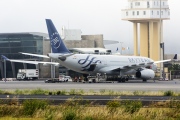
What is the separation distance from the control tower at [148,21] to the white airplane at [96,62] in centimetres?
3425

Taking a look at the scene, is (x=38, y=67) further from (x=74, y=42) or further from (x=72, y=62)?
(x=72, y=62)

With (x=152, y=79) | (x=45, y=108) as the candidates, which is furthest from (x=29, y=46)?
(x=45, y=108)

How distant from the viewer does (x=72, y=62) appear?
278ft

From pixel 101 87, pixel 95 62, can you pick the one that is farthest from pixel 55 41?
pixel 101 87

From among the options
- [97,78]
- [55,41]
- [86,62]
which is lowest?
[97,78]

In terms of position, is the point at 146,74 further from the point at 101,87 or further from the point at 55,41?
the point at 101,87

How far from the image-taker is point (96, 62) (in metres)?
88.1

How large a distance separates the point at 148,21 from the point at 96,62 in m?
45.3

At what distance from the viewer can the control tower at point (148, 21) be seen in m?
130

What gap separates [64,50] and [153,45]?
53666mm

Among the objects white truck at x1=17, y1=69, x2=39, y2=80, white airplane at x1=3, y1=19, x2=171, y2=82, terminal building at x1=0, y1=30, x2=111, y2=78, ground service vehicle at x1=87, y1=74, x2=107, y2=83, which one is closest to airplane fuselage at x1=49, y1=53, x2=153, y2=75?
white airplane at x1=3, y1=19, x2=171, y2=82

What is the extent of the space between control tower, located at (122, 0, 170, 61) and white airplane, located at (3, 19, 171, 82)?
3425 cm

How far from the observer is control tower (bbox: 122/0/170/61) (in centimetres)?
12962

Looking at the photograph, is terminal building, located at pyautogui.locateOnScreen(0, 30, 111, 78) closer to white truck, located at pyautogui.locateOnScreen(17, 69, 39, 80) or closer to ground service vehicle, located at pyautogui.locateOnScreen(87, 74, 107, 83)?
white truck, located at pyautogui.locateOnScreen(17, 69, 39, 80)
